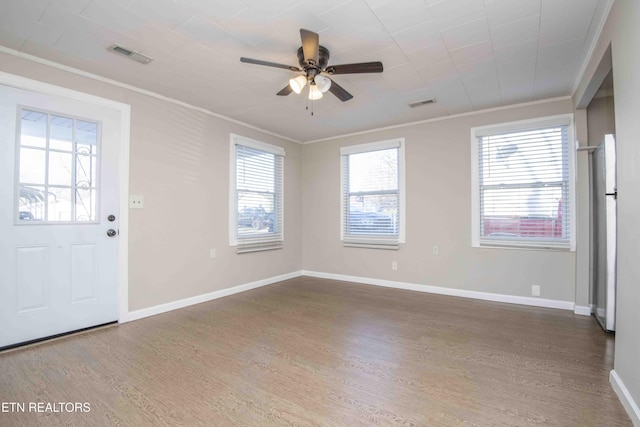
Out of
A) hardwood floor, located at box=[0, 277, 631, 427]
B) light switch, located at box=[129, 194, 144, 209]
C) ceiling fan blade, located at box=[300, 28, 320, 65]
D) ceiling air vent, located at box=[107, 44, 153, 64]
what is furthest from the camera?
light switch, located at box=[129, 194, 144, 209]

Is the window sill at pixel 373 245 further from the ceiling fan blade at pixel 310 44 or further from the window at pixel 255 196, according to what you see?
the ceiling fan blade at pixel 310 44

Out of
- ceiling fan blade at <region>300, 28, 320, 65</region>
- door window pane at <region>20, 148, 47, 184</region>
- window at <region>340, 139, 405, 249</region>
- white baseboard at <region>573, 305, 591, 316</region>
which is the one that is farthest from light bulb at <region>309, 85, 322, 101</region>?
white baseboard at <region>573, 305, 591, 316</region>

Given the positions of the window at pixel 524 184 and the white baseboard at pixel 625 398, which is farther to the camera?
the window at pixel 524 184

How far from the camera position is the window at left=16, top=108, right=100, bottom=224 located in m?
2.67

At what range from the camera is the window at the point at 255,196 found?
4.52 metres

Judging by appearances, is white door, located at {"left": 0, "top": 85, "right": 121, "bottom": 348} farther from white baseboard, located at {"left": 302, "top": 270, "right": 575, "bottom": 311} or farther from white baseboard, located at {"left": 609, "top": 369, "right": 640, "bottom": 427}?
white baseboard, located at {"left": 609, "top": 369, "right": 640, "bottom": 427}

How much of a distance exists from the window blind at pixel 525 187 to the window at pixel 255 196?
126 inches

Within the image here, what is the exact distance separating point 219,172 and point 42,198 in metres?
1.95

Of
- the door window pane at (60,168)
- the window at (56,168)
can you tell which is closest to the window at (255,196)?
the window at (56,168)

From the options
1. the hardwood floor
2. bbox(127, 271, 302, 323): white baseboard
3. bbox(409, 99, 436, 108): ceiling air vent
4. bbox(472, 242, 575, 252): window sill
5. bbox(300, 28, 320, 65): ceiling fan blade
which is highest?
bbox(409, 99, 436, 108): ceiling air vent

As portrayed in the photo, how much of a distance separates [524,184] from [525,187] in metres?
0.04

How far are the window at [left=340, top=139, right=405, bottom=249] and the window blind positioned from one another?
118 centimetres

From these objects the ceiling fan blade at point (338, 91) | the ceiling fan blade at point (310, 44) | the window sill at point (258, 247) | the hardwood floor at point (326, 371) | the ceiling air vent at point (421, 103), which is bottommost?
the hardwood floor at point (326, 371)

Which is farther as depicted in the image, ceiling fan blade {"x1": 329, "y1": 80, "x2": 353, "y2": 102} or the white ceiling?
ceiling fan blade {"x1": 329, "y1": 80, "x2": 353, "y2": 102}
